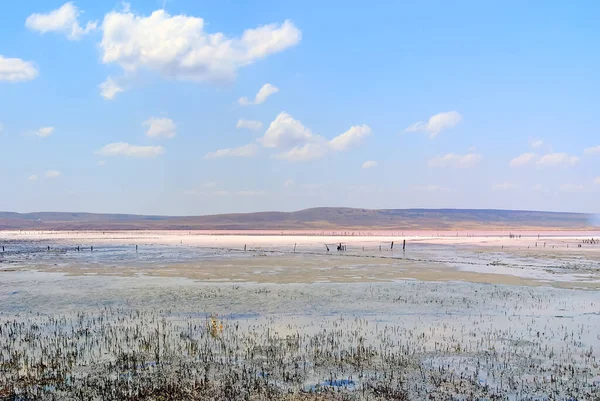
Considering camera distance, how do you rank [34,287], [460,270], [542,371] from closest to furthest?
[542,371], [34,287], [460,270]

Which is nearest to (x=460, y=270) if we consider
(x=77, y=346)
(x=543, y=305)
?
(x=543, y=305)

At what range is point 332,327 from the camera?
15.6m

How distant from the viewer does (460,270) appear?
1340 inches

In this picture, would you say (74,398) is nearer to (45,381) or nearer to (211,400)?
(45,381)

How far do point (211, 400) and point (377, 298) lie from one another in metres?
13.2

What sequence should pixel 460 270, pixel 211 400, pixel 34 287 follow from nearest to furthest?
1. pixel 211 400
2. pixel 34 287
3. pixel 460 270

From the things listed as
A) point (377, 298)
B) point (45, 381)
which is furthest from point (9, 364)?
point (377, 298)

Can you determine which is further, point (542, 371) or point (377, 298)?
point (377, 298)

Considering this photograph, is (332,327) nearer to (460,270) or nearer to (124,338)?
(124,338)

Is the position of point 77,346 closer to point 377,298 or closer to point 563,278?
point 377,298

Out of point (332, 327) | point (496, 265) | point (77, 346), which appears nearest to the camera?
point (77, 346)

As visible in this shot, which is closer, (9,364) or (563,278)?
(9,364)

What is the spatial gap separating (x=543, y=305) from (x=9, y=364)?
17861mm

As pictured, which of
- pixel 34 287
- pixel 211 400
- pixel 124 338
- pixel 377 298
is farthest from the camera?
pixel 34 287
